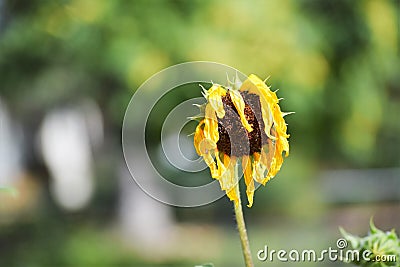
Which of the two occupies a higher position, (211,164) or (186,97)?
(186,97)

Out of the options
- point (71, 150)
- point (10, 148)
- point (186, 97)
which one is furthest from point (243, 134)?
point (71, 150)

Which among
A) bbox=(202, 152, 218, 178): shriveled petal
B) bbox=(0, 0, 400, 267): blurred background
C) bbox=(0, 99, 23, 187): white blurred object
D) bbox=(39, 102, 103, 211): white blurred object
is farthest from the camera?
bbox=(0, 99, 23, 187): white blurred object

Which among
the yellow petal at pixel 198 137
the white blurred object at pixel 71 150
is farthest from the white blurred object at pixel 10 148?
the yellow petal at pixel 198 137

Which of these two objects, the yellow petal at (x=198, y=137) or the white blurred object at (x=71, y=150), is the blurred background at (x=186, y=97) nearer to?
the white blurred object at (x=71, y=150)

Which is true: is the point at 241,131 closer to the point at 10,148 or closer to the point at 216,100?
the point at 216,100

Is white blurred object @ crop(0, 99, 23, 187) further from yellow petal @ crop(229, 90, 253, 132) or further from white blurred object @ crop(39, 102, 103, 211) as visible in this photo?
yellow petal @ crop(229, 90, 253, 132)

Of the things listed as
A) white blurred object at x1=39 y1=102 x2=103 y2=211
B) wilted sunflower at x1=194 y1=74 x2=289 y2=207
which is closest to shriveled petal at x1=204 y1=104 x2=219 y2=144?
wilted sunflower at x1=194 y1=74 x2=289 y2=207
